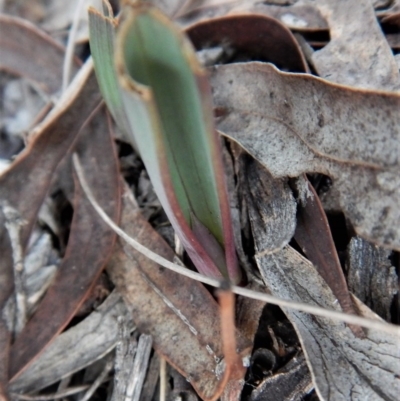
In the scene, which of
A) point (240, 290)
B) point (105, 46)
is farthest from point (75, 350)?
point (105, 46)

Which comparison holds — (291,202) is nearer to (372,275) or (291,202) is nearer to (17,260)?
(372,275)

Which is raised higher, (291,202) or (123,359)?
(291,202)

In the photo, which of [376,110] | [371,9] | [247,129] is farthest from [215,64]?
[376,110]

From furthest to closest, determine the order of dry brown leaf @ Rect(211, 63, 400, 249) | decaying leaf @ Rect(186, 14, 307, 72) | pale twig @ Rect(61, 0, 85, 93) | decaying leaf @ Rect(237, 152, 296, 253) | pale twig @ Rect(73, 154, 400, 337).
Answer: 1. pale twig @ Rect(61, 0, 85, 93)
2. decaying leaf @ Rect(186, 14, 307, 72)
3. decaying leaf @ Rect(237, 152, 296, 253)
4. dry brown leaf @ Rect(211, 63, 400, 249)
5. pale twig @ Rect(73, 154, 400, 337)

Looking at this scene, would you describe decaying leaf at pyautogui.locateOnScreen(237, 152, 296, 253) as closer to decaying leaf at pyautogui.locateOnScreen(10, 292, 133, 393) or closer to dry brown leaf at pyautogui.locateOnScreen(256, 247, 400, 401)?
dry brown leaf at pyautogui.locateOnScreen(256, 247, 400, 401)

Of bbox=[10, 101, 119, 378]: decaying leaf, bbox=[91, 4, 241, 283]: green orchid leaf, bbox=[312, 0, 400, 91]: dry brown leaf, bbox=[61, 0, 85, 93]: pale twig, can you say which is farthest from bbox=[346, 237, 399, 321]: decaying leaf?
bbox=[61, 0, 85, 93]: pale twig

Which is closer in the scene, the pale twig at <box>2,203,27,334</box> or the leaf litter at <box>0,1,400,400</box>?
the leaf litter at <box>0,1,400,400</box>
